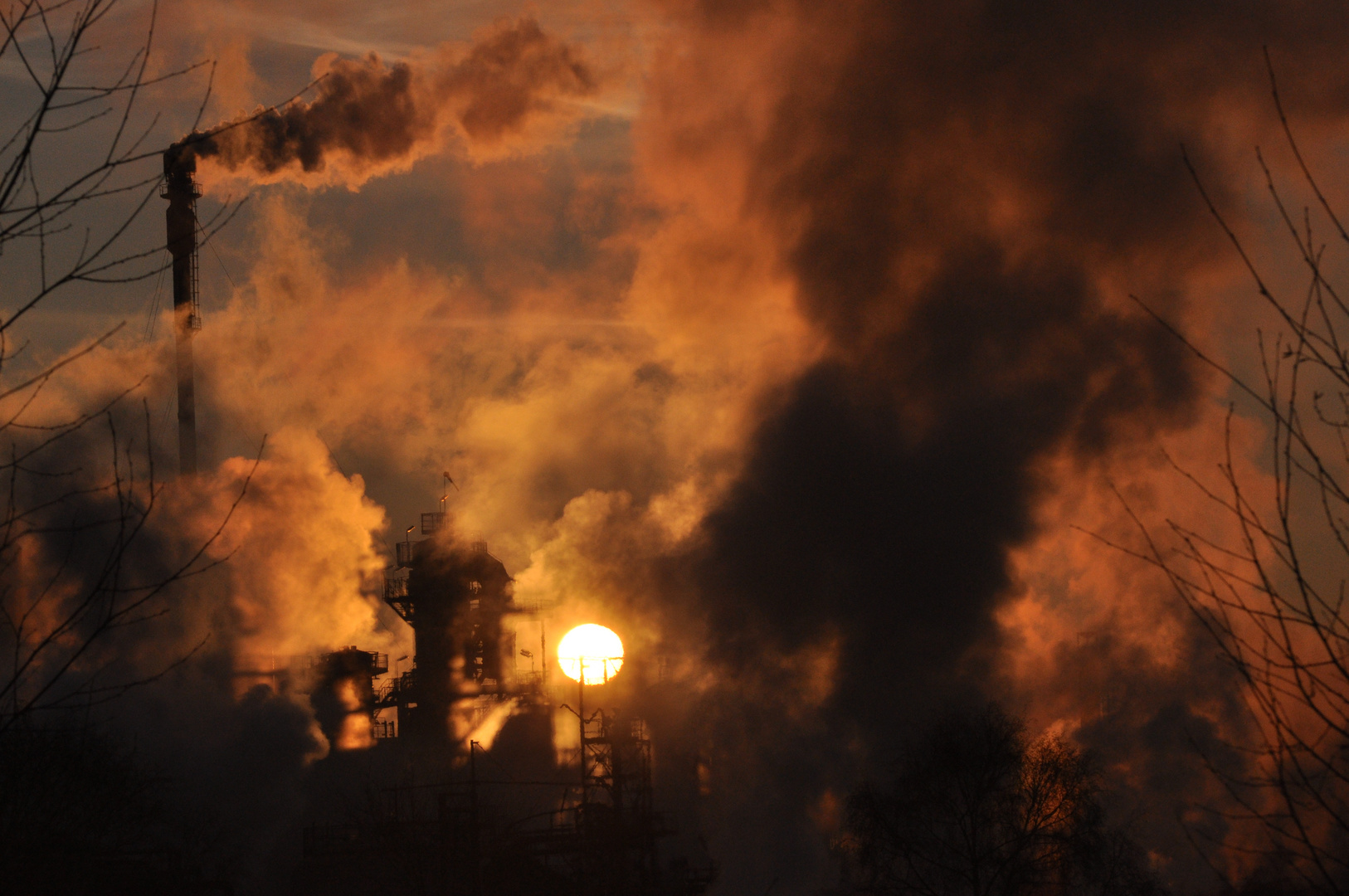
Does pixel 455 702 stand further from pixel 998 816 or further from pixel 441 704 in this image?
pixel 998 816

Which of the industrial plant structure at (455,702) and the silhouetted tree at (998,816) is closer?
the silhouetted tree at (998,816)

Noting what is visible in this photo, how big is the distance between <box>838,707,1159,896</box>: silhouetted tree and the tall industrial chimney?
30.7 metres

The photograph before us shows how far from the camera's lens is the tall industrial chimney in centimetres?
4509

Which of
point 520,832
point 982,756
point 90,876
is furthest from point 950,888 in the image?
point 90,876

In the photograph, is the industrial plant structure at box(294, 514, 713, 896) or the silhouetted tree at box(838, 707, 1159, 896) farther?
the industrial plant structure at box(294, 514, 713, 896)

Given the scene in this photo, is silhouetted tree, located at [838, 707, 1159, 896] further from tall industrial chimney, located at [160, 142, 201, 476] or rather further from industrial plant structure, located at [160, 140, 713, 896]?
tall industrial chimney, located at [160, 142, 201, 476]

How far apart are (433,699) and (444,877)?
29145 millimetres

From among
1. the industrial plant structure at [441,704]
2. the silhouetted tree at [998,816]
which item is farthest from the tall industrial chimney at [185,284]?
the silhouetted tree at [998,816]

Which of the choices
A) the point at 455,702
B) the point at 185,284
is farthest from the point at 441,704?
the point at 185,284

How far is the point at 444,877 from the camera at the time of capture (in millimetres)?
26359

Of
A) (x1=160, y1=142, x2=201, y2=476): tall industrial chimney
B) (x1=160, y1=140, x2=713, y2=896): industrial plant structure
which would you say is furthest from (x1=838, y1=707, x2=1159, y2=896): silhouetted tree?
(x1=160, y1=142, x2=201, y2=476): tall industrial chimney

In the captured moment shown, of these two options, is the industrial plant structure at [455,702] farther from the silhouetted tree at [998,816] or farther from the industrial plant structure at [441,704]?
→ the silhouetted tree at [998,816]

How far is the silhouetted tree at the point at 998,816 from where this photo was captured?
91.4ft

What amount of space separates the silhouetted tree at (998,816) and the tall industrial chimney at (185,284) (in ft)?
101
